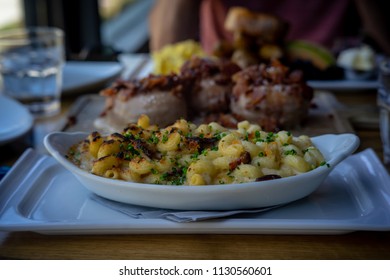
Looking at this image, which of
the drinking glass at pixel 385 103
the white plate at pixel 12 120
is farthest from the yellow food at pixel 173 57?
the drinking glass at pixel 385 103

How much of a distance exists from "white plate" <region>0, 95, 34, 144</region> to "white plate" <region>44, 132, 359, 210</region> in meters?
0.53

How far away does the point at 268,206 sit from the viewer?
112 cm

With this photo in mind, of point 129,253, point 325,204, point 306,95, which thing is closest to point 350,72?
point 306,95

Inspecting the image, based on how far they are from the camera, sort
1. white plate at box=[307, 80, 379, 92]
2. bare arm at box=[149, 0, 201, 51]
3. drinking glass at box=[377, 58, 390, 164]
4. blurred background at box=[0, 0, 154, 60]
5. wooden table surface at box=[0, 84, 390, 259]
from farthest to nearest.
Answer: bare arm at box=[149, 0, 201, 51], blurred background at box=[0, 0, 154, 60], white plate at box=[307, 80, 379, 92], drinking glass at box=[377, 58, 390, 164], wooden table surface at box=[0, 84, 390, 259]

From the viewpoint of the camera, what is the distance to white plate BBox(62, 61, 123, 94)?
2.28 metres

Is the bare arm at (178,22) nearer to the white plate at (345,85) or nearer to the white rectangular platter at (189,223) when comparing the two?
the white plate at (345,85)

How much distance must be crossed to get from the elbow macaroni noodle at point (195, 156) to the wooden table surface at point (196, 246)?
110 millimetres

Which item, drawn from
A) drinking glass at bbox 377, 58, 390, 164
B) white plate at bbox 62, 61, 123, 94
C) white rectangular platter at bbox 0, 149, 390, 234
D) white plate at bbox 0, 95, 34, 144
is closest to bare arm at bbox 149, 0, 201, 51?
white plate at bbox 62, 61, 123, 94

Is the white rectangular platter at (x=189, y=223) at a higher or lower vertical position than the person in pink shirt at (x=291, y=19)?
higher

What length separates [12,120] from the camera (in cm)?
179

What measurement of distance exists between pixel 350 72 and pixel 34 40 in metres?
1.25

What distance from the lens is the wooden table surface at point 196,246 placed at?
103 centimetres

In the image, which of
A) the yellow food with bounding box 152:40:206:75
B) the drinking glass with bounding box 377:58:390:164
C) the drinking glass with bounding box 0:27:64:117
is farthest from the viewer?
the yellow food with bounding box 152:40:206:75

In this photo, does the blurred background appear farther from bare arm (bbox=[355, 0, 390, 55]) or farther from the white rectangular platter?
the white rectangular platter
